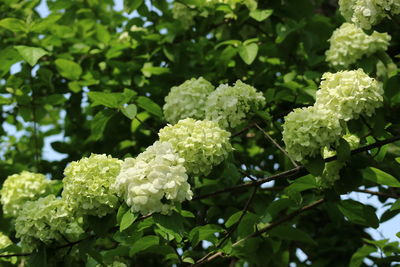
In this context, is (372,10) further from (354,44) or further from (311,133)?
(311,133)

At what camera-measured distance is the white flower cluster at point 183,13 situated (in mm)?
4807

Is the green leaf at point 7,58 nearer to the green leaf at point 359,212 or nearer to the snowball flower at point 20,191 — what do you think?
the snowball flower at point 20,191

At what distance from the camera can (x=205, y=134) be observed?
2998mm

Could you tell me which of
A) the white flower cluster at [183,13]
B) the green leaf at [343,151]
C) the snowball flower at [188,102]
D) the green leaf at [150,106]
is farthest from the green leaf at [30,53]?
the green leaf at [343,151]

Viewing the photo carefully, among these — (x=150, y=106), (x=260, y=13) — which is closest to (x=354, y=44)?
(x=260, y=13)

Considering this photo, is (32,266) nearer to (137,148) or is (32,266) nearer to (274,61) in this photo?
(137,148)

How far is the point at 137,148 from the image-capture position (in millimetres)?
5051

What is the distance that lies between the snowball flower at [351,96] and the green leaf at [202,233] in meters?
0.99

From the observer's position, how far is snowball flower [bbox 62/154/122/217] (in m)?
2.91

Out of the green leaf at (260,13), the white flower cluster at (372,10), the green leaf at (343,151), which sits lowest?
the green leaf at (260,13)

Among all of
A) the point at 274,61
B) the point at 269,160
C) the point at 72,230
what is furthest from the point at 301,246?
the point at 72,230

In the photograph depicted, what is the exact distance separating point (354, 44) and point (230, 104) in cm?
114

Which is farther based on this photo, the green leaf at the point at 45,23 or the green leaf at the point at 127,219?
the green leaf at the point at 45,23

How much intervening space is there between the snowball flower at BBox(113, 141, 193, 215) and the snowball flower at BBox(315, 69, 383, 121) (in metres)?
0.86
